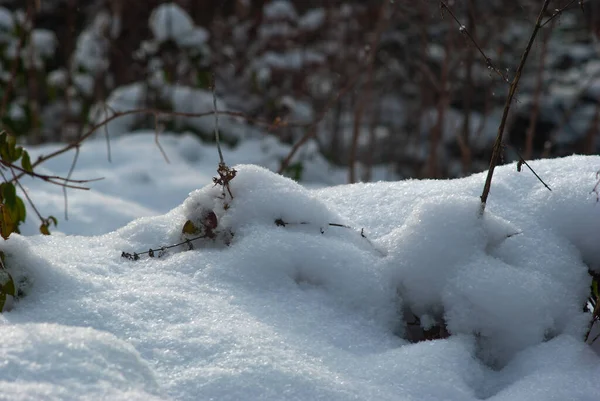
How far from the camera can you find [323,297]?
1241mm

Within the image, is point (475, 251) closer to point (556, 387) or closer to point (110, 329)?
point (556, 387)

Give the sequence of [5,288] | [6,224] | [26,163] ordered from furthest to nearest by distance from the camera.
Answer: [26,163] < [6,224] < [5,288]

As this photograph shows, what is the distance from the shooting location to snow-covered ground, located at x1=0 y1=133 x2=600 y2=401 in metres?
0.98

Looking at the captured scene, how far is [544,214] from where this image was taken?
1.33 meters

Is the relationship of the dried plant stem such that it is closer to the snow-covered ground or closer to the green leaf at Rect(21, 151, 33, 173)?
the snow-covered ground

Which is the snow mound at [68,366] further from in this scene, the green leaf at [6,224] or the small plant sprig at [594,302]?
the small plant sprig at [594,302]

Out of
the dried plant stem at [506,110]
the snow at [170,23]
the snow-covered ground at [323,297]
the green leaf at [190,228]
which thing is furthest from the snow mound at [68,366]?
the snow at [170,23]

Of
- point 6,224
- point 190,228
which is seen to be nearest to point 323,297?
point 190,228

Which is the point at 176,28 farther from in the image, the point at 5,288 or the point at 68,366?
the point at 68,366

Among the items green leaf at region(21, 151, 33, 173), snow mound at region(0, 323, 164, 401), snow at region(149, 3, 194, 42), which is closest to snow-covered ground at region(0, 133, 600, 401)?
snow mound at region(0, 323, 164, 401)

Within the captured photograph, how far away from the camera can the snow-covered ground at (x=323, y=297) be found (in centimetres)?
98

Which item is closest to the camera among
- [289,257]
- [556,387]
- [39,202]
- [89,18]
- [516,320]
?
[556,387]

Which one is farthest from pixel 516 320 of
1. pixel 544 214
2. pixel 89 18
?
pixel 89 18

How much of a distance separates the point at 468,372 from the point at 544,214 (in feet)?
1.34
